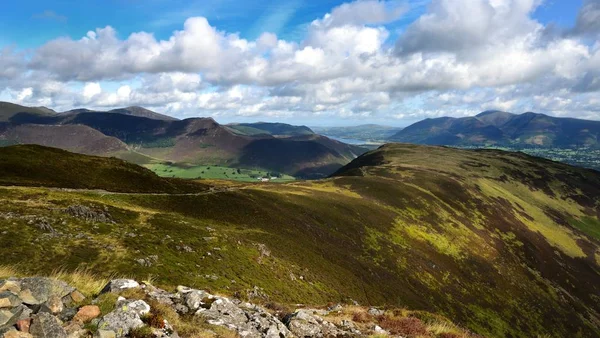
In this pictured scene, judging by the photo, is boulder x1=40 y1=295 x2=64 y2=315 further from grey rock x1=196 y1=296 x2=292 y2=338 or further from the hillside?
the hillside

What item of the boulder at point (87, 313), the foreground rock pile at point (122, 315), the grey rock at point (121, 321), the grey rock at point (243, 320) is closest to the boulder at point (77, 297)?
the foreground rock pile at point (122, 315)

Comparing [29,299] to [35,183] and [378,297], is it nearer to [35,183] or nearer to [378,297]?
[378,297]

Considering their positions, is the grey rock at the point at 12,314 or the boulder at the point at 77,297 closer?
the grey rock at the point at 12,314

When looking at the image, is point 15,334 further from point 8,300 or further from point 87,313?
point 87,313

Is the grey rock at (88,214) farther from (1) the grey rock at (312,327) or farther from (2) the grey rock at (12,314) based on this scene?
(2) the grey rock at (12,314)

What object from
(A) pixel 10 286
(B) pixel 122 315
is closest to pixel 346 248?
(B) pixel 122 315

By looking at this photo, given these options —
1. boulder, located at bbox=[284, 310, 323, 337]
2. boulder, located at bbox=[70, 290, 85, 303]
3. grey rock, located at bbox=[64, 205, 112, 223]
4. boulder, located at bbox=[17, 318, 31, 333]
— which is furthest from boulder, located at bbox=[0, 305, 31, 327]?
grey rock, located at bbox=[64, 205, 112, 223]
